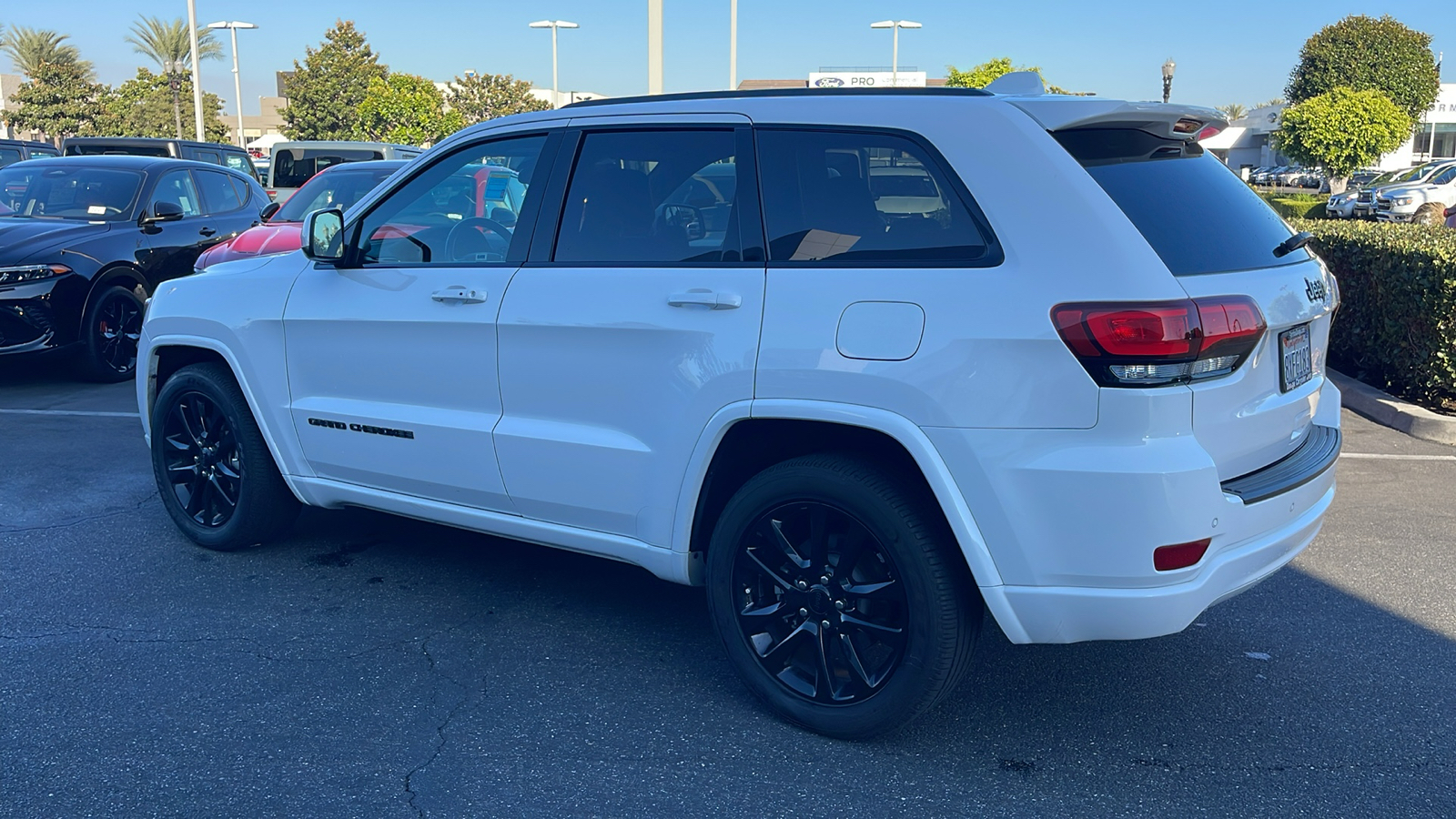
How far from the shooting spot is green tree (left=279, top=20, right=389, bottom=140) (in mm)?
64938

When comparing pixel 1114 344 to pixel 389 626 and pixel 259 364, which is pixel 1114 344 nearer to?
pixel 389 626

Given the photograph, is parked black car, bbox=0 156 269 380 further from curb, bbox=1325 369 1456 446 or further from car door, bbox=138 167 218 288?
curb, bbox=1325 369 1456 446

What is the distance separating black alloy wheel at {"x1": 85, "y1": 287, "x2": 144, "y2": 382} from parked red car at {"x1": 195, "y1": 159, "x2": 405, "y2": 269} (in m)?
0.70

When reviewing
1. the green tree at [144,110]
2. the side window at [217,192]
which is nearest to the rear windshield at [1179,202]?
the side window at [217,192]

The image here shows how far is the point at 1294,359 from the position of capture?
329 cm

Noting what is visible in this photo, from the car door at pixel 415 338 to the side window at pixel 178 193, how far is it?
6301 mm

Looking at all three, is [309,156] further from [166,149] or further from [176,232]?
[176,232]

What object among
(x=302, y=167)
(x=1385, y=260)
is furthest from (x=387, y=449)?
(x=302, y=167)

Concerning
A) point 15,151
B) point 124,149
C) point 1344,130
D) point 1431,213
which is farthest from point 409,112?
point 1431,213

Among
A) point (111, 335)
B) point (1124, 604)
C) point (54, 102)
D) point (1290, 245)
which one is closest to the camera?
point (1124, 604)

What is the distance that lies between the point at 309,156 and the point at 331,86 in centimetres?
5079

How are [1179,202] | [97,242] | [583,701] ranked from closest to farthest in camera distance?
[1179,202] < [583,701] < [97,242]

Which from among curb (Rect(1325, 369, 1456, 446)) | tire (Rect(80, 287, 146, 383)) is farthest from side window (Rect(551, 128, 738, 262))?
tire (Rect(80, 287, 146, 383))

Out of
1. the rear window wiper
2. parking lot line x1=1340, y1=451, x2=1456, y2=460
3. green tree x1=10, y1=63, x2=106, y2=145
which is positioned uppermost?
green tree x1=10, y1=63, x2=106, y2=145
